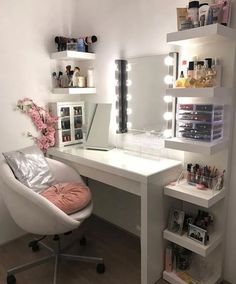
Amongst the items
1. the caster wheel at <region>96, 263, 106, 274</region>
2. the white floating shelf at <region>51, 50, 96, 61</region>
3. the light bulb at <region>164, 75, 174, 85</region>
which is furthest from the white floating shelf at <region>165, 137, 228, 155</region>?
the white floating shelf at <region>51, 50, 96, 61</region>

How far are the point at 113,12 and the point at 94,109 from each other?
80 cm

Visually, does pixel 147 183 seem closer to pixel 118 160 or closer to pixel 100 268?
pixel 118 160

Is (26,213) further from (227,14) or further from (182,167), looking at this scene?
(227,14)

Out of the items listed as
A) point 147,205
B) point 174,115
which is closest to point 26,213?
Result: point 147,205

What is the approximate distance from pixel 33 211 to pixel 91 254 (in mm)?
730

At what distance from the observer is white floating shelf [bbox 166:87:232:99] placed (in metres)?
1.40

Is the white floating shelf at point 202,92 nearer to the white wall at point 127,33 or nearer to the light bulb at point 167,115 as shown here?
the white wall at point 127,33

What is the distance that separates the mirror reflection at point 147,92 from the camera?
6.27ft

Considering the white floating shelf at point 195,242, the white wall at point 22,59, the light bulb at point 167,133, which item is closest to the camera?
the white floating shelf at point 195,242

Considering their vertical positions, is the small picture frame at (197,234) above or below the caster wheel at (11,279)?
→ above

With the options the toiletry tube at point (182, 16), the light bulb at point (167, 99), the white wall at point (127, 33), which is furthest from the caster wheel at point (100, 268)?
the toiletry tube at point (182, 16)

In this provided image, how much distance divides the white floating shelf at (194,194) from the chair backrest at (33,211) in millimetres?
634

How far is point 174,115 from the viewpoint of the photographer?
1.86 m

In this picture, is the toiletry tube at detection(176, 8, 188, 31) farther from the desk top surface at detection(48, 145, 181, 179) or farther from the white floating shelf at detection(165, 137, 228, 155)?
the desk top surface at detection(48, 145, 181, 179)
